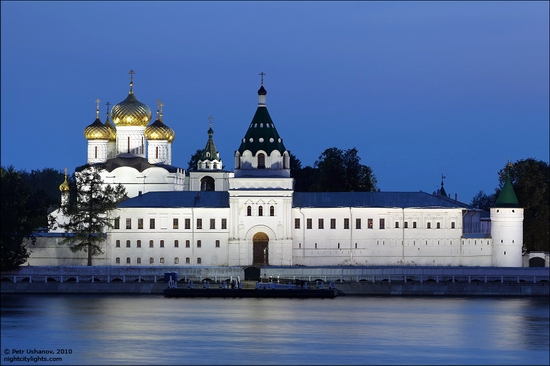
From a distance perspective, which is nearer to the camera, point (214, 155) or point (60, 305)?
point (60, 305)

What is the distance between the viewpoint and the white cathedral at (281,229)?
73.9 m

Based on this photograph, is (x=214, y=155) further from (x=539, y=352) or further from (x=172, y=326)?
(x=539, y=352)

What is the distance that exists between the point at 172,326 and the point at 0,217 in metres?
17.9

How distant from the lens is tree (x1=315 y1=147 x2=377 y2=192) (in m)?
89.4

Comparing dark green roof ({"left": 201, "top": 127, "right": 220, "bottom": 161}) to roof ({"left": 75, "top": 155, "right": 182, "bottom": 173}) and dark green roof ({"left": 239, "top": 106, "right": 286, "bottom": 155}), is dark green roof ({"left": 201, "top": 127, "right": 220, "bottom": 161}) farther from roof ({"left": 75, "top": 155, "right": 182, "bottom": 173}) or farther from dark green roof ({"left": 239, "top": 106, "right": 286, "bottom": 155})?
dark green roof ({"left": 239, "top": 106, "right": 286, "bottom": 155})

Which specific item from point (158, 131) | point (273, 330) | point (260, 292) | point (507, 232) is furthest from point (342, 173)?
point (273, 330)

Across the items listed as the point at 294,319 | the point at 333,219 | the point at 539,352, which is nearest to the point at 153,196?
the point at 333,219

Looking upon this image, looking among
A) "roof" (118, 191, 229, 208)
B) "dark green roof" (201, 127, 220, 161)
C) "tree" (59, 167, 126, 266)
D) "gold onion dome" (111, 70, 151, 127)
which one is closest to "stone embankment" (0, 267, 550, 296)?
"tree" (59, 167, 126, 266)

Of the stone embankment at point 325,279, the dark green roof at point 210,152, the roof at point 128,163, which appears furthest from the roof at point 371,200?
the dark green roof at point 210,152

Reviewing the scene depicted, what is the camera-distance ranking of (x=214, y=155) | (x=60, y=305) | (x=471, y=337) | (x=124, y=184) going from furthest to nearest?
(x=214, y=155)
(x=124, y=184)
(x=60, y=305)
(x=471, y=337)

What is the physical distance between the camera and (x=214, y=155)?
332ft

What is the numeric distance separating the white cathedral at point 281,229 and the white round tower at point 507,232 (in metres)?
0.05

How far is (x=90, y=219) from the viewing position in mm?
72875

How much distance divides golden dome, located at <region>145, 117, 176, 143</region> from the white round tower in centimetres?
2055
